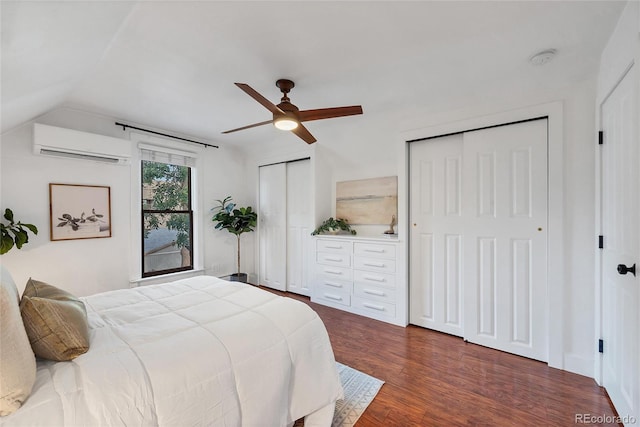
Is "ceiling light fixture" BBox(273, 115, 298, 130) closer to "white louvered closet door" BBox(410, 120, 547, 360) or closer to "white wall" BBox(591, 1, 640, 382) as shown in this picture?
"white louvered closet door" BBox(410, 120, 547, 360)

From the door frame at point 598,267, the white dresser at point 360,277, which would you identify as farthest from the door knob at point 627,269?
the white dresser at point 360,277

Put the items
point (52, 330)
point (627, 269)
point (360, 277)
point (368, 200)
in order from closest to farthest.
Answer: point (52, 330) → point (627, 269) → point (360, 277) → point (368, 200)

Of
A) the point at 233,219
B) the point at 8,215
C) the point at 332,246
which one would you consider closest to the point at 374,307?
the point at 332,246

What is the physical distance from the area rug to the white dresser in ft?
3.70

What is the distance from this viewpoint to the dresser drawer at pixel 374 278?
3.15 m

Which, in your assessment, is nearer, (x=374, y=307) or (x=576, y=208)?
(x=576, y=208)

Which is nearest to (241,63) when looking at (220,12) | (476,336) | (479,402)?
(220,12)

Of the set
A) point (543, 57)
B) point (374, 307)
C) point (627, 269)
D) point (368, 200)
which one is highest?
point (543, 57)

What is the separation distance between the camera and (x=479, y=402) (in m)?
1.82

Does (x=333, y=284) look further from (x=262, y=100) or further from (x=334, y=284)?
(x=262, y=100)

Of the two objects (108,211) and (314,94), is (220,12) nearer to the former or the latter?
(314,94)

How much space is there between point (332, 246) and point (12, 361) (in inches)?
119

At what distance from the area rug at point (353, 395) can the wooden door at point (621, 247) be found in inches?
55.9

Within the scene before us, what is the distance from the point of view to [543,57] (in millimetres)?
1929
